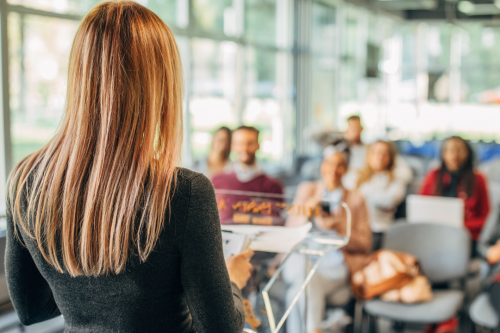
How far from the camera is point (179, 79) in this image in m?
0.83

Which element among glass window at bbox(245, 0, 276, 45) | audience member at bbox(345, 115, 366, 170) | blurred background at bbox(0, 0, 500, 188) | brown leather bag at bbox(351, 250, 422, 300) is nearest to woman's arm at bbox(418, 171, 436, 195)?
audience member at bbox(345, 115, 366, 170)

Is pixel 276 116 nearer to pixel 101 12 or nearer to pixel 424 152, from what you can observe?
pixel 424 152

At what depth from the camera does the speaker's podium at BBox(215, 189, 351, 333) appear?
1161 millimetres

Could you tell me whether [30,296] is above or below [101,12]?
below

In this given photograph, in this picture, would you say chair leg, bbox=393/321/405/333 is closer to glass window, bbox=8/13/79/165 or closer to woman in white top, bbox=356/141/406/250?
woman in white top, bbox=356/141/406/250

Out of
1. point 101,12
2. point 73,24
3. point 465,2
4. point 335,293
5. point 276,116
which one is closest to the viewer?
point 101,12

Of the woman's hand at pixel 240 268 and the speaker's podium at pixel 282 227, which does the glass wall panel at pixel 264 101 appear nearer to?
the speaker's podium at pixel 282 227

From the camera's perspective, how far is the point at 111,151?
0.76 m

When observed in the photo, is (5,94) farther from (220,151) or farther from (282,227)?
(282,227)

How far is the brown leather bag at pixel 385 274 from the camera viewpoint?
249cm

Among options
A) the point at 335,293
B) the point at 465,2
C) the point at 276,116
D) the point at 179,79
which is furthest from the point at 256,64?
the point at 179,79

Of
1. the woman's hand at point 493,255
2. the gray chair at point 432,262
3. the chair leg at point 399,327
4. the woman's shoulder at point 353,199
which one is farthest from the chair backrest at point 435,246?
the chair leg at point 399,327

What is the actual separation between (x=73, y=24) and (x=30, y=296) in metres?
3.72

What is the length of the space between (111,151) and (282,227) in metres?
0.57
